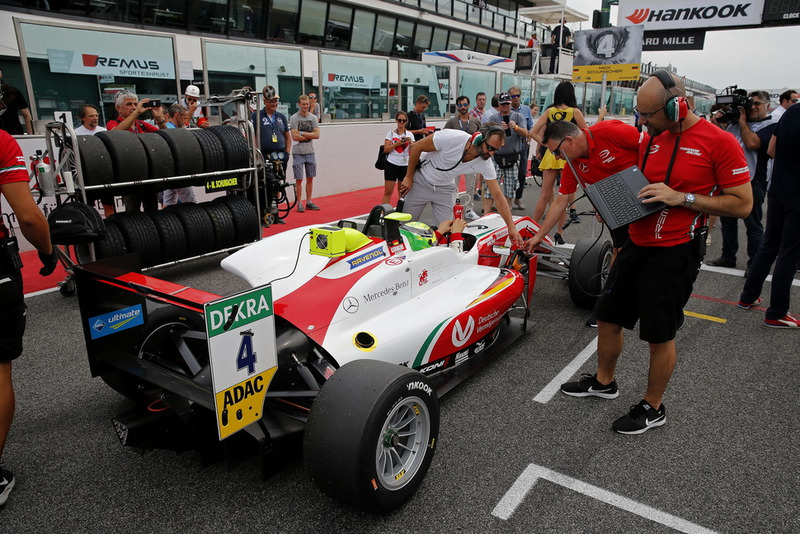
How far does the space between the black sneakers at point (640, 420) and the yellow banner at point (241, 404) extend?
2053mm

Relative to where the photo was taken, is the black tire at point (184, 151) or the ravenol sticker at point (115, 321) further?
the black tire at point (184, 151)

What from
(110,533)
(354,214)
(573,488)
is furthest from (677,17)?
(110,533)

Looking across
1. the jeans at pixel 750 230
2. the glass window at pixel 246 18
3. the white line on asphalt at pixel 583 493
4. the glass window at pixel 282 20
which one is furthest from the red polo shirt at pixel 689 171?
the glass window at pixel 282 20

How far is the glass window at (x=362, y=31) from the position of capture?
25.4 metres

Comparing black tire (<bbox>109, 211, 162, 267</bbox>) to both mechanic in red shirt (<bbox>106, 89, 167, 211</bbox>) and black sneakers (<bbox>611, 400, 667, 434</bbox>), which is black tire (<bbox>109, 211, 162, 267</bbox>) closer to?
mechanic in red shirt (<bbox>106, 89, 167, 211</bbox>)

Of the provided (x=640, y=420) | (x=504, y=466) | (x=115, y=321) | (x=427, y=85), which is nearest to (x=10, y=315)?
(x=115, y=321)

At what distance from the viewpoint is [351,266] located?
126 inches

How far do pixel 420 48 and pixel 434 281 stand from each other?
29.0 meters

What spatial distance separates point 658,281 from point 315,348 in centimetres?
190

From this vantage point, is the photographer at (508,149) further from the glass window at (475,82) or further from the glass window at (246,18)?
the glass window at (246,18)

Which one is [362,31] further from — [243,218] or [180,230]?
[180,230]

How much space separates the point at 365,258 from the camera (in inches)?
130

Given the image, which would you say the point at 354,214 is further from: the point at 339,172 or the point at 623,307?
the point at 623,307

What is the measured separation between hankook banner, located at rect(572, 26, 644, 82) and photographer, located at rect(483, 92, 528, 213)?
10287 mm
